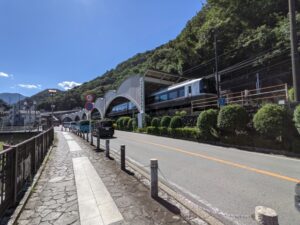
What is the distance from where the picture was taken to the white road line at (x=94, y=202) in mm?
3830

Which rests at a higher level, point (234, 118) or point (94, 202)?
point (234, 118)

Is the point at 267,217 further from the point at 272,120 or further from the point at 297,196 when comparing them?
the point at 272,120

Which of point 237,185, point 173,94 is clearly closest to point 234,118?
point 237,185

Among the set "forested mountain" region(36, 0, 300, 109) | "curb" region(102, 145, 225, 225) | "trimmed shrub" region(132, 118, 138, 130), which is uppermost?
"forested mountain" region(36, 0, 300, 109)

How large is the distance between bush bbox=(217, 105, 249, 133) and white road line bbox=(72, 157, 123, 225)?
9828mm

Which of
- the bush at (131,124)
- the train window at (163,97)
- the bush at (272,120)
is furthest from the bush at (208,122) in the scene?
the bush at (131,124)

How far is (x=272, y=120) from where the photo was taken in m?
11.2

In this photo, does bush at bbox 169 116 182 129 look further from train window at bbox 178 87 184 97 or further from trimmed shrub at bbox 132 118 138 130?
trimmed shrub at bbox 132 118 138 130

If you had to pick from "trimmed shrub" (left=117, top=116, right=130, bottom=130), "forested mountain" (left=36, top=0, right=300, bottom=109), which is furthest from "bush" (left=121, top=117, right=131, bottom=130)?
"forested mountain" (left=36, top=0, right=300, bottom=109)

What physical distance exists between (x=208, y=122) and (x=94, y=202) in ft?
41.6

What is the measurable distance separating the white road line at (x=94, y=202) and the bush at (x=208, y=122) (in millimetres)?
10900

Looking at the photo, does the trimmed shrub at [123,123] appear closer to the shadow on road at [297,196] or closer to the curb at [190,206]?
the curb at [190,206]

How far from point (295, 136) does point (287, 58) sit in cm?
2239

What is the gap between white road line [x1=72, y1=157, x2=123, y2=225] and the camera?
3830 mm
